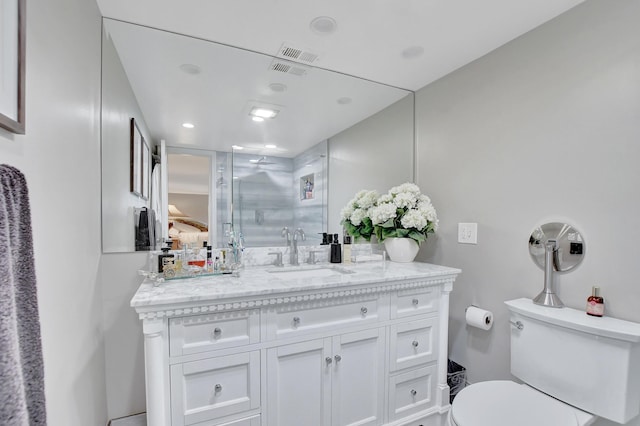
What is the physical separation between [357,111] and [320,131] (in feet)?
1.14

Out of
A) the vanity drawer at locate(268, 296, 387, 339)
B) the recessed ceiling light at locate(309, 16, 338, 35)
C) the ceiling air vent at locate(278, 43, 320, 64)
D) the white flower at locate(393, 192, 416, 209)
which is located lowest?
the vanity drawer at locate(268, 296, 387, 339)

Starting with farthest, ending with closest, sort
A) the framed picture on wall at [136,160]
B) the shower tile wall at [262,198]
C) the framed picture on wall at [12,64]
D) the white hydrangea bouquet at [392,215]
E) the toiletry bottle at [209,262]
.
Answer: the white hydrangea bouquet at [392,215], the shower tile wall at [262,198], the framed picture on wall at [136,160], the toiletry bottle at [209,262], the framed picture on wall at [12,64]

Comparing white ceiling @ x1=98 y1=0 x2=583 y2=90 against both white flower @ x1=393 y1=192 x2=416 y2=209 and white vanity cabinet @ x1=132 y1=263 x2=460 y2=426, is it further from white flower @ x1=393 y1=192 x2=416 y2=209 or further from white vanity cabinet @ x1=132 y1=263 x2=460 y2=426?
white vanity cabinet @ x1=132 y1=263 x2=460 y2=426

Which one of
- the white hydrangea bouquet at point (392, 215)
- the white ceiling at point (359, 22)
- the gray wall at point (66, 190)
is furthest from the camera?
the white hydrangea bouquet at point (392, 215)

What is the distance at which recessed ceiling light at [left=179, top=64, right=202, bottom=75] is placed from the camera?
1713 mm

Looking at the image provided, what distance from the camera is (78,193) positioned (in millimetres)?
1153

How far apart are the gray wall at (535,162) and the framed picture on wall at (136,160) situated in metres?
1.90

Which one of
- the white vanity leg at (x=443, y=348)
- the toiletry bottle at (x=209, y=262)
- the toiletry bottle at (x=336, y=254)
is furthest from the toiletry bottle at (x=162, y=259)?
the white vanity leg at (x=443, y=348)

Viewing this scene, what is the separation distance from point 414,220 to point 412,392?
38.8 inches

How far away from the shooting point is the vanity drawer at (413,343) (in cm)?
158

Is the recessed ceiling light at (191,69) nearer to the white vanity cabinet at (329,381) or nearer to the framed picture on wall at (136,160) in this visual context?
the framed picture on wall at (136,160)

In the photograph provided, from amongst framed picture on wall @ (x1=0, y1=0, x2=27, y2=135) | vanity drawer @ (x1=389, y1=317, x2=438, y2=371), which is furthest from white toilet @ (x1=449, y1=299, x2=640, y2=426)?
framed picture on wall @ (x1=0, y1=0, x2=27, y2=135)

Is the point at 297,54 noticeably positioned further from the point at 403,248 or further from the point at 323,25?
the point at 403,248

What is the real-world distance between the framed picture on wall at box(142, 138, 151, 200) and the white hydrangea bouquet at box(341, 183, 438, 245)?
125 cm
